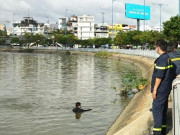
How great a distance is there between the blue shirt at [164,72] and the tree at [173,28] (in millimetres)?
A: 44003

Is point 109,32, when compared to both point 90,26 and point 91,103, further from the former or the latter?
point 91,103

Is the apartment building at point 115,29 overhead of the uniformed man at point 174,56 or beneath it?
overhead

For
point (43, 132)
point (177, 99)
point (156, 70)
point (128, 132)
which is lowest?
point (43, 132)

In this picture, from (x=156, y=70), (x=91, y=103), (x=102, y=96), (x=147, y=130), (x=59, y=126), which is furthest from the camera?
A: (x=102, y=96)

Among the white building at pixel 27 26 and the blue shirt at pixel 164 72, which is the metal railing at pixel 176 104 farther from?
the white building at pixel 27 26

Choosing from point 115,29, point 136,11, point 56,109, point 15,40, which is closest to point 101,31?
point 115,29

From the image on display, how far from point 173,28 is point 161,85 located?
4507 cm

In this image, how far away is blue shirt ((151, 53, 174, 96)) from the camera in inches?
250

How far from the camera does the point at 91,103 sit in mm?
17406

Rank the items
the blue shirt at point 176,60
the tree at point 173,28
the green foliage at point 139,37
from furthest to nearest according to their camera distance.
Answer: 1. the green foliage at point 139,37
2. the tree at point 173,28
3. the blue shirt at point 176,60

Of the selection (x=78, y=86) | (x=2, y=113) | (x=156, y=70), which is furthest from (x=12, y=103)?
(x=156, y=70)

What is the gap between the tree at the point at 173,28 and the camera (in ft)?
161

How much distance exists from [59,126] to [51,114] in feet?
7.22

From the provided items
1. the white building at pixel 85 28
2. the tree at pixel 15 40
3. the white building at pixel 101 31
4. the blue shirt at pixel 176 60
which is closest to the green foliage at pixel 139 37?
the white building at pixel 85 28
